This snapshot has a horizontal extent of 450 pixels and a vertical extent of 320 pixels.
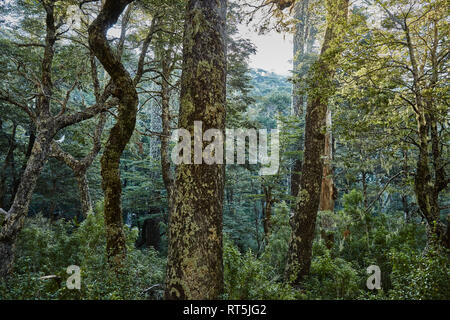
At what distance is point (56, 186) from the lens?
16.0m

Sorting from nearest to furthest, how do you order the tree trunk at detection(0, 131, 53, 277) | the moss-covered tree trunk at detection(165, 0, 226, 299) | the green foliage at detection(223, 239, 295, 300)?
the green foliage at detection(223, 239, 295, 300) → the moss-covered tree trunk at detection(165, 0, 226, 299) → the tree trunk at detection(0, 131, 53, 277)

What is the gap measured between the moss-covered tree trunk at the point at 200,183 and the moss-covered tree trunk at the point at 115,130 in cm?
129

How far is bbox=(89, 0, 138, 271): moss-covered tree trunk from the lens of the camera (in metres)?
4.00

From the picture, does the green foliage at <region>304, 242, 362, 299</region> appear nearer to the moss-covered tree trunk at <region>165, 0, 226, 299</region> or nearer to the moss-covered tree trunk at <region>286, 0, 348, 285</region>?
the moss-covered tree trunk at <region>286, 0, 348, 285</region>

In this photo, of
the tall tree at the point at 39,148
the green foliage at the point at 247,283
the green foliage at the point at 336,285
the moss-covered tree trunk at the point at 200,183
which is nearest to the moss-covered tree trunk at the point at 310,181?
the green foliage at the point at 336,285

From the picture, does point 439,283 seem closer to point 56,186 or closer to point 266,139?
point 266,139

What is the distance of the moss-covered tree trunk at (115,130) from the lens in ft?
13.1

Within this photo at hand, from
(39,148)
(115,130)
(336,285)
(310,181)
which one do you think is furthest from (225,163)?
(39,148)

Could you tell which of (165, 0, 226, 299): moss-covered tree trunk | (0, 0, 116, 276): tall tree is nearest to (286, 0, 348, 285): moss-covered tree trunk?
(165, 0, 226, 299): moss-covered tree trunk

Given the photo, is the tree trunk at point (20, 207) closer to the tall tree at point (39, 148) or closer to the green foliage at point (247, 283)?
the tall tree at point (39, 148)

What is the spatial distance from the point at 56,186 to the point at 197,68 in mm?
16148

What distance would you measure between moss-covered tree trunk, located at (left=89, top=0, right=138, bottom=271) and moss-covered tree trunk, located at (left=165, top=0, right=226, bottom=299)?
129 centimetres

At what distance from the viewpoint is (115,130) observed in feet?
14.4
